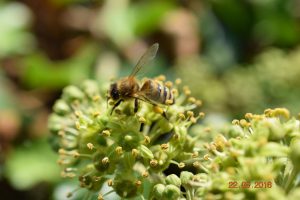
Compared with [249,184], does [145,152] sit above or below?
above

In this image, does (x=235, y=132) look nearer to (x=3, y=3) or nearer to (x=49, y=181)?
(x=49, y=181)

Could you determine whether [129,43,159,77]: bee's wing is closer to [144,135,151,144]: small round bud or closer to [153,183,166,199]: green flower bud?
[144,135,151,144]: small round bud

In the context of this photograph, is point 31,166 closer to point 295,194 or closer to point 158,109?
point 158,109

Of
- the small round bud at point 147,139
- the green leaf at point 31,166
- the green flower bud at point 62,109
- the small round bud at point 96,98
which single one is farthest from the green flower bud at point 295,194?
the green leaf at point 31,166

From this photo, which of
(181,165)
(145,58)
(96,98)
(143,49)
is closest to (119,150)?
(181,165)

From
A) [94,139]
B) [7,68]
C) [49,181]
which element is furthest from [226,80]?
[94,139]

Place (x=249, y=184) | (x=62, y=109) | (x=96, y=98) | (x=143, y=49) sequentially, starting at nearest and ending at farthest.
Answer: (x=249, y=184) < (x=96, y=98) < (x=62, y=109) < (x=143, y=49)

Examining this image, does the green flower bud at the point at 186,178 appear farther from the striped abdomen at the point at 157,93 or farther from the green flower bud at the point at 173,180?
the striped abdomen at the point at 157,93
